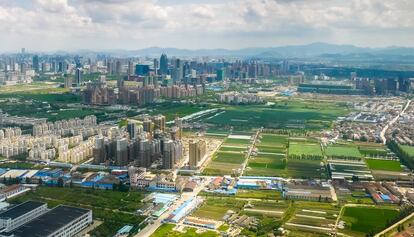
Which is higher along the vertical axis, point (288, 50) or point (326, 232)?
point (288, 50)

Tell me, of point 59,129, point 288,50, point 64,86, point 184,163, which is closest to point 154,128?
point 184,163

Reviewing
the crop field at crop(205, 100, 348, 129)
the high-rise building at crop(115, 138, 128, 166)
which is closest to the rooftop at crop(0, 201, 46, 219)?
the high-rise building at crop(115, 138, 128, 166)

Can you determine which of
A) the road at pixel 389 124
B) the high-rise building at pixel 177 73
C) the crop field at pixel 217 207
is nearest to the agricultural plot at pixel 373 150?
the road at pixel 389 124

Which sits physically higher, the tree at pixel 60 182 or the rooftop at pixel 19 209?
the rooftop at pixel 19 209

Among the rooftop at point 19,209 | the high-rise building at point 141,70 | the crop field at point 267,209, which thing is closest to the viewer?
the rooftop at point 19,209

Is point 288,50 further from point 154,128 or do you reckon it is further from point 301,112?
point 154,128

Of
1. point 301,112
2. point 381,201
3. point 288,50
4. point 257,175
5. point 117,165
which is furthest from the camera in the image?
point 288,50

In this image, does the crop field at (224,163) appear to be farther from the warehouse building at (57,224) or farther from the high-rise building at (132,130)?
the warehouse building at (57,224)
